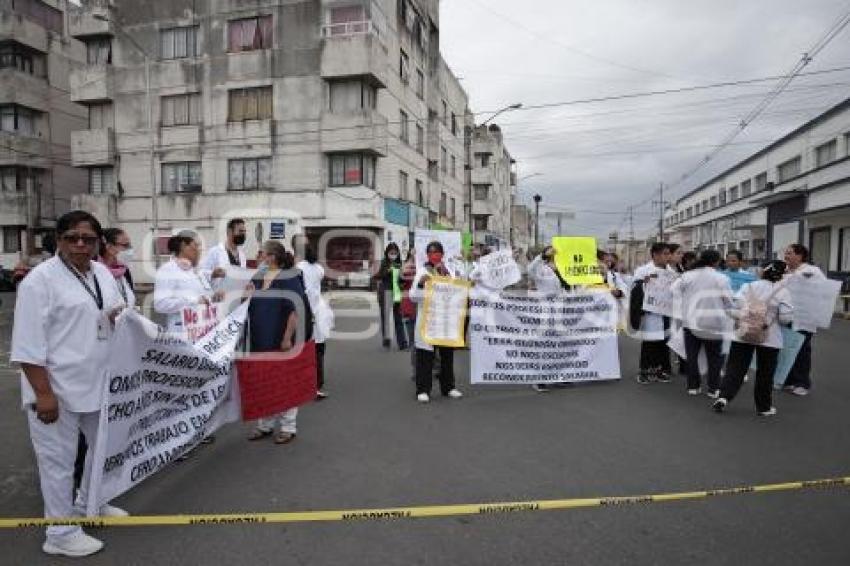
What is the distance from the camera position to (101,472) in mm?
3705

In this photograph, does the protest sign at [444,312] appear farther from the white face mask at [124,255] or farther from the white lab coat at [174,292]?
the white face mask at [124,255]

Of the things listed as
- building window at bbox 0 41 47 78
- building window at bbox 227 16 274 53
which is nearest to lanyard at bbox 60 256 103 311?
building window at bbox 227 16 274 53

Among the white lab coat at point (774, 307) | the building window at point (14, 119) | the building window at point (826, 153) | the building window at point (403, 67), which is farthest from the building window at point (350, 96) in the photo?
the white lab coat at point (774, 307)

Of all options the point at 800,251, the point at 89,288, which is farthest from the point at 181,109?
the point at 89,288

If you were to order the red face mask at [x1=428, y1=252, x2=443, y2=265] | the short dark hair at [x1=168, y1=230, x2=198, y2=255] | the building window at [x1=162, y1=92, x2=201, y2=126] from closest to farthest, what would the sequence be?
the short dark hair at [x1=168, y1=230, x2=198, y2=255]
the red face mask at [x1=428, y1=252, x2=443, y2=265]
the building window at [x1=162, y1=92, x2=201, y2=126]

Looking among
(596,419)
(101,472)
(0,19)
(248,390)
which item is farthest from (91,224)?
(0,19)

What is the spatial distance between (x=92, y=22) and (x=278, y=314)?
34.2 metres

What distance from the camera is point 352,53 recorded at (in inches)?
1128

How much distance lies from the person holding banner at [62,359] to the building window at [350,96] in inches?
1051

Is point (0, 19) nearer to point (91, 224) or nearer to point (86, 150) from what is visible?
point (86, 150)

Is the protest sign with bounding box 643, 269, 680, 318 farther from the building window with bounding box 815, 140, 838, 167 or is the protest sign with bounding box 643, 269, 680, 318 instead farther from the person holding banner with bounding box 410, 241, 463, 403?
the building window with bounding box 815, 140, 838, 167

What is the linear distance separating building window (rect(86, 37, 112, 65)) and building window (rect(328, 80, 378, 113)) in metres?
13.3

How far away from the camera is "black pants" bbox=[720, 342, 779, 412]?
Result: 21.7ft

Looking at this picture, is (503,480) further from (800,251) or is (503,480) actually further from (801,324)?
(800,251)
